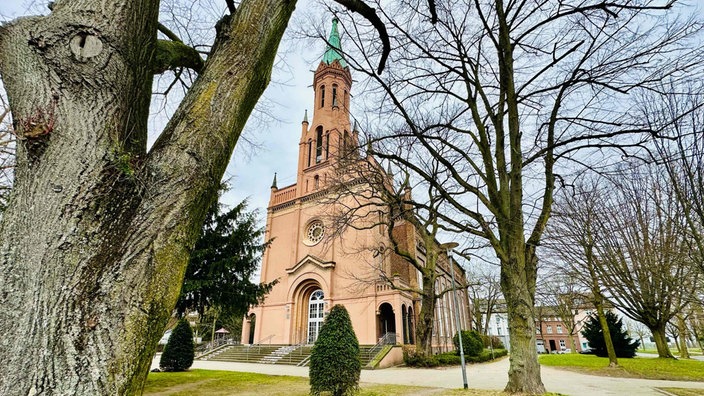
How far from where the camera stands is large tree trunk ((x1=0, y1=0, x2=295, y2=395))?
1.28 metres

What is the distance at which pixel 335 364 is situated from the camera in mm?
7125

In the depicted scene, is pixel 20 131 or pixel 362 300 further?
pixel 362 300

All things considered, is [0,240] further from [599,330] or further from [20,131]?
[599,330]

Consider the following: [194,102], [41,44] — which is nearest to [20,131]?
[41,44]

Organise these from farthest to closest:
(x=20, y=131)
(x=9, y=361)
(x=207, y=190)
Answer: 1. (x=207, y=190)
2. (x=20, y=131)
3. (x=9, y=361)

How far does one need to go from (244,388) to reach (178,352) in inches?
206

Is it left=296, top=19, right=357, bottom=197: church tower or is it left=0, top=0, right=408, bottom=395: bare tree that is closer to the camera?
left=0, top=0, right=408, bottom=395: bare tree

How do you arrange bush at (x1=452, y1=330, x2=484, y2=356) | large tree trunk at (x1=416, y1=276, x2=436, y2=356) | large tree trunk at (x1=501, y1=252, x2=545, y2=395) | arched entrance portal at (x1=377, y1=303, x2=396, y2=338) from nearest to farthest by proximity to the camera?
large tree trunk at (x1=501, y1=252, x2=545, y2=395) < large tree trunk at (x1=416, y1=276, x2=436, y2=356) < bush at (x1=452, y1=330, x2=484, y2=356) < arched entrance portal at (x1=377, y1=303, x2=396, y2=338)

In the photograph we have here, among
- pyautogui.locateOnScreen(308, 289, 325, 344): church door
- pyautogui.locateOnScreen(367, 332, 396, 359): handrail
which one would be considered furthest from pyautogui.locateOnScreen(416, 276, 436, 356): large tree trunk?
pyautogui.locateOnScreen(308, 289, 325, 344): church door

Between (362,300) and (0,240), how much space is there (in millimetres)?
19941

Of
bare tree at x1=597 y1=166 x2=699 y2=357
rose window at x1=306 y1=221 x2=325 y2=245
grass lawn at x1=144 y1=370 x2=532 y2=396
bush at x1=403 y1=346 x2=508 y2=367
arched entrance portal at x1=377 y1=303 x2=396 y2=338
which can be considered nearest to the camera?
grass lawn at x1=144 y1=370 x2=532 y2=396

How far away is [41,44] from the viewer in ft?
5.30

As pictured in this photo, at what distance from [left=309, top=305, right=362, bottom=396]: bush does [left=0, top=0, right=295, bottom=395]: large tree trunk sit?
6321 mm

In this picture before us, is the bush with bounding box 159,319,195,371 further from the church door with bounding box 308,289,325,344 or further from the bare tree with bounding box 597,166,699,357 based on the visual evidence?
the bare tree with bounding box 597,166,699,357
